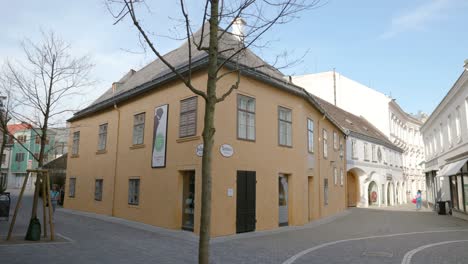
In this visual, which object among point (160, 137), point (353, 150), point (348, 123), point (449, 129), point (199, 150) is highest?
point (348, 123)

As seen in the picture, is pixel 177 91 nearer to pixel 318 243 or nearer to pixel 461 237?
pixel 318 243

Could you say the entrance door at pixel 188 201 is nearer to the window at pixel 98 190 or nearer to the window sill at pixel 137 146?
the window sill at pixel 137 146

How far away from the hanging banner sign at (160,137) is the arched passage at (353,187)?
69.8ft

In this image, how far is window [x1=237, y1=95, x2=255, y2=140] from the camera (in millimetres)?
14141

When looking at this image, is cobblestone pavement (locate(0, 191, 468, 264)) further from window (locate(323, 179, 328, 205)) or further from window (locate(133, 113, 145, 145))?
window (locate(323, 179, 328, 205))

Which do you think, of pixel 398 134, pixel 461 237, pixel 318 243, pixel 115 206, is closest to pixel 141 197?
pixel 115 206

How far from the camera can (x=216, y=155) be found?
42.5ft

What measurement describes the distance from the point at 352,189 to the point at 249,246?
79.2 feet

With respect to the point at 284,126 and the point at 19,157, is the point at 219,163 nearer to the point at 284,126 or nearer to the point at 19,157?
the point at 284,126

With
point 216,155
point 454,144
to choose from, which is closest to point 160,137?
point 216,155

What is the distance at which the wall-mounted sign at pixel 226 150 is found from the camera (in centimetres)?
1311

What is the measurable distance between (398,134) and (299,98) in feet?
102

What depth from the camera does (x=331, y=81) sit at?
130ft

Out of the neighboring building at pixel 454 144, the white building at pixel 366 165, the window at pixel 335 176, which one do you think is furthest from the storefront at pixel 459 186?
the white building at pixel 366 165
